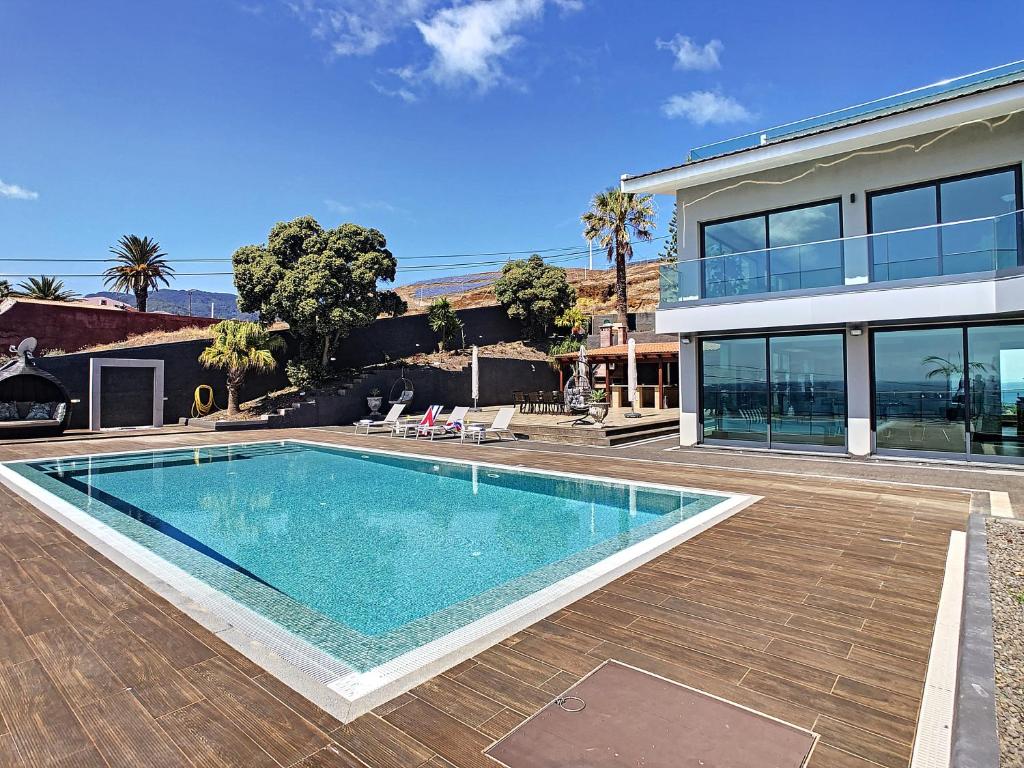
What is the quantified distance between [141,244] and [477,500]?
28038 mm

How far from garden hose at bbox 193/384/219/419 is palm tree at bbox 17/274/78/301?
1567cm

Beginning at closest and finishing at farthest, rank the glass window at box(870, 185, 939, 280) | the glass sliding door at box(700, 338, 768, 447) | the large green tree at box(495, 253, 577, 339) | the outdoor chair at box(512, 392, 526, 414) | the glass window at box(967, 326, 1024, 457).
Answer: the glass window at box(967, 326, 1024, 457) < the glass window at box(870, 185, 939, 280) < the glass sliding door at box(700, 338, 768, 447) < the outdoor chair at box(512, 392, 526, 414) < the large green tree at box(495, 253, 577, 339)

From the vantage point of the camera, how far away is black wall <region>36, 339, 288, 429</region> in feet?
53.7

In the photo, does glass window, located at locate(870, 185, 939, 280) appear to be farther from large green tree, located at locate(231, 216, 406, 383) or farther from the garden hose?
the garden hose

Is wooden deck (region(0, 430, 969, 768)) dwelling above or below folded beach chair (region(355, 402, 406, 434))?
below

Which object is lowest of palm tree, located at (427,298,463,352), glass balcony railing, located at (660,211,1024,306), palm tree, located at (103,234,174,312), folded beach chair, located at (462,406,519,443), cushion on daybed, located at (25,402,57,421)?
folded beach chair, located at (462,406,519,443)

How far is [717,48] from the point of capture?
16.7 m

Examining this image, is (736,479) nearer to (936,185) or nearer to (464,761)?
(936,185)

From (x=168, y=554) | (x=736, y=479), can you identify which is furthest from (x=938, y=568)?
(x=168, y=554)

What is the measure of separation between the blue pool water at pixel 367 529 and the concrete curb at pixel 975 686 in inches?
99.2

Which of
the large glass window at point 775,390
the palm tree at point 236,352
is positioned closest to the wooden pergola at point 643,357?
the large glass window at point 775,390

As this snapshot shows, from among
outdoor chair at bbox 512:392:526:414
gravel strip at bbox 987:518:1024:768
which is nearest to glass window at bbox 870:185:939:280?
gravel strip at bbox 987:518:1024:768

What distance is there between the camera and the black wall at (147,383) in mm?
16359

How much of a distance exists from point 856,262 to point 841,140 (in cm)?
223
